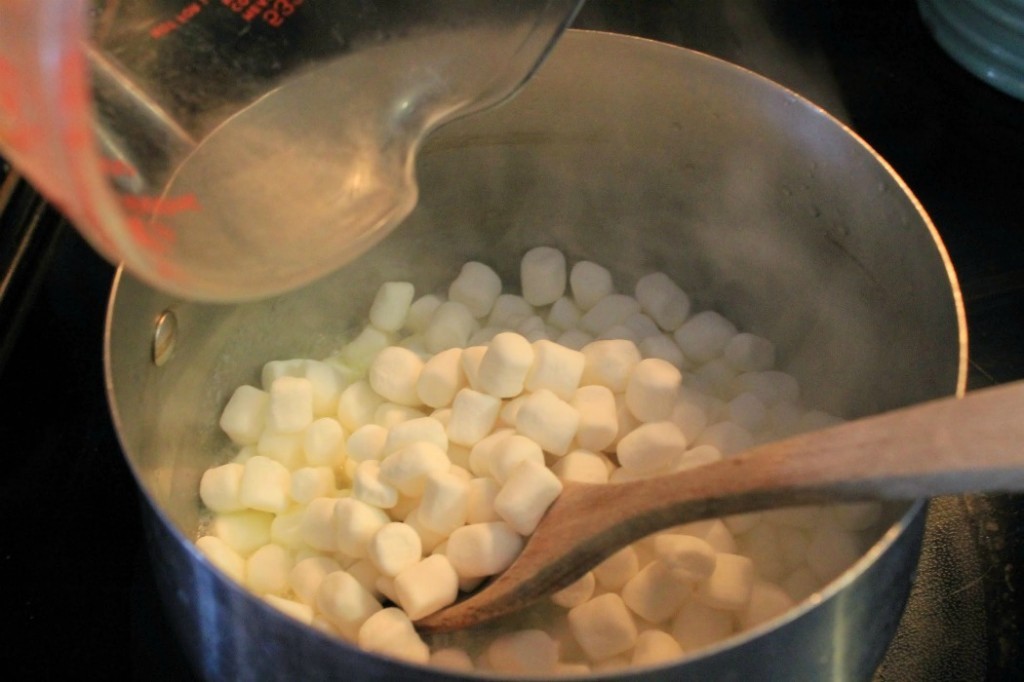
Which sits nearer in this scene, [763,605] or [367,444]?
[763,605]

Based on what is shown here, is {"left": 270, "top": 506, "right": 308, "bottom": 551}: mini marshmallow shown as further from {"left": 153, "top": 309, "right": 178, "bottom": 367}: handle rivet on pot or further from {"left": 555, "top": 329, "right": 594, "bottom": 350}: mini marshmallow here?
{"left": 555, "top": 329, "right": 594, "bottom": 350}: mini marshmallow

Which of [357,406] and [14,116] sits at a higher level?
[14,116]

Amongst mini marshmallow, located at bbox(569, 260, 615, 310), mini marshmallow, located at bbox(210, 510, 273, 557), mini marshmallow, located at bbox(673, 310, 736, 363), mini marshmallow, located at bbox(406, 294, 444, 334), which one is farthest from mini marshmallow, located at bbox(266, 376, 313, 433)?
mini marshmallow, located at bbox(673, 310, 736, 363)

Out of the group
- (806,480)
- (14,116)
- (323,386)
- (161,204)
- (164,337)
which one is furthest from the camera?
(323,386)

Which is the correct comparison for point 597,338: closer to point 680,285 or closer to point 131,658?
point 680,285

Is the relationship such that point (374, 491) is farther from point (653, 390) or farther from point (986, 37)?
point (986, 37)

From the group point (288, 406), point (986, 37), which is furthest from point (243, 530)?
point (986, 37)

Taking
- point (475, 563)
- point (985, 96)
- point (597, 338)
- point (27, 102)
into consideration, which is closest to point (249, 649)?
point (475, 563)
